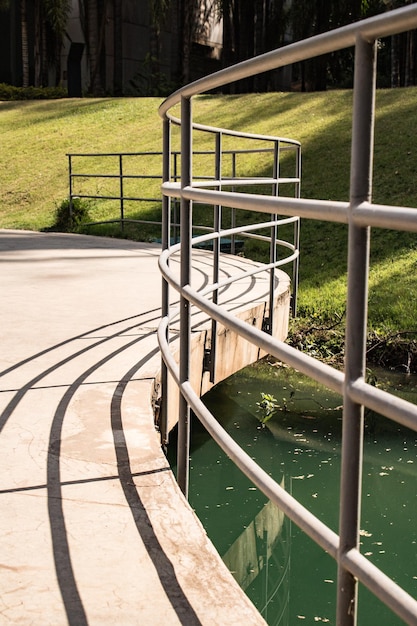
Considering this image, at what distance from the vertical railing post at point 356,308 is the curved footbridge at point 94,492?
0.42 m

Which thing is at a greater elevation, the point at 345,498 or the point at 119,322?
the point at 345,498

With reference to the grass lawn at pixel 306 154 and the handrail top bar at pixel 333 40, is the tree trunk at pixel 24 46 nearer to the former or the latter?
the grass lawn at pixel 306 154

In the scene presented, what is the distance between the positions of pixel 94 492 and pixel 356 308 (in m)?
1.43

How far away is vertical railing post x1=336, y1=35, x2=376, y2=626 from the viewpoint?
1.61 meters

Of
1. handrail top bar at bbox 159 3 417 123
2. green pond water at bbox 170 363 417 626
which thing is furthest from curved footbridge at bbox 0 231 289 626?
handrail top bar at bbox 159 3 417 123

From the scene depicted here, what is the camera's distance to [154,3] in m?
29.7

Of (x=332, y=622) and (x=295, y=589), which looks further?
(x=295, y=589)

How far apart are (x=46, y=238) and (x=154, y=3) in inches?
789

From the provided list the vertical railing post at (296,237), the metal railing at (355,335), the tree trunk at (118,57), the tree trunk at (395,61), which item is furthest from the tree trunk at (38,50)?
the metal railing at (355,335)

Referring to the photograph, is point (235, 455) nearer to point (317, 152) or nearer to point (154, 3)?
point (317, 152)

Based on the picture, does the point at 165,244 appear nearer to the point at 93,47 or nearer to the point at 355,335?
the point at 355,335

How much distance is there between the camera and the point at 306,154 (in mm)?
16703

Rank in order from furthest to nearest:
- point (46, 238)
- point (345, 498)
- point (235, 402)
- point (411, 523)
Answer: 1. point (46, 238)
2. point (235, 402)
3. point (411, 523)
4. point (345, 498)

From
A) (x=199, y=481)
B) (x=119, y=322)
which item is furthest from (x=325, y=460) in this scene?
(x=119, y=322)
